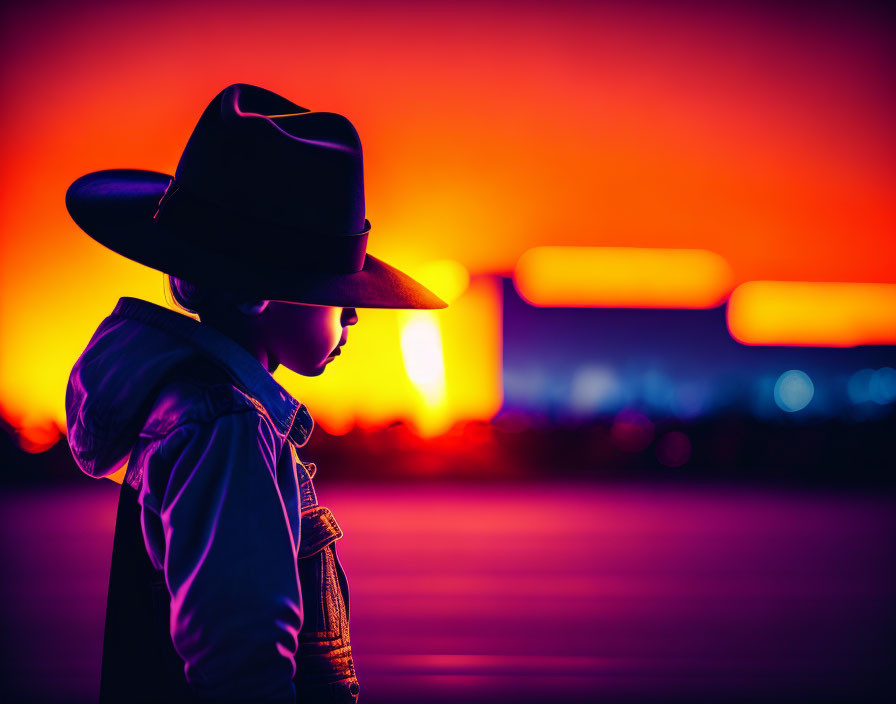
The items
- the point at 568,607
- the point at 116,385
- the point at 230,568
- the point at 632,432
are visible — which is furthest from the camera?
the point at 632,432

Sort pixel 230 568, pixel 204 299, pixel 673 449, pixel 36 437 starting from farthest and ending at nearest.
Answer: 1. pixel 673 449
2. pixel 36 437
3. pixel 204 299
4. pixel 230 568

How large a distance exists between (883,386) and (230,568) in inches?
1389

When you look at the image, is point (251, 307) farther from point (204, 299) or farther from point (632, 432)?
point (632, 432)

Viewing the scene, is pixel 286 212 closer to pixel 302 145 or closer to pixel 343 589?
pixel 302 145

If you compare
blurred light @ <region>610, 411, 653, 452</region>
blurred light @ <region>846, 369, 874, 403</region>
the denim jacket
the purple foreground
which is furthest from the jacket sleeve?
blurred light @ <region>846, 369, 874, 403</region>

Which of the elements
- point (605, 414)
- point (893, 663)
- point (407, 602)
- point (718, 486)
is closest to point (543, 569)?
point (407, 602)

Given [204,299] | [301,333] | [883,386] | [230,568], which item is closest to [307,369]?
[301,333]

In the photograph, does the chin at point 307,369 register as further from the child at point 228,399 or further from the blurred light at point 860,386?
the blurred light at point 860,386

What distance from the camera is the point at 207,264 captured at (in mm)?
1116

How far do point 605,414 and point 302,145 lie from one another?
29044 millimetres

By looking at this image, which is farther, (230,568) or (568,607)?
(568,607)

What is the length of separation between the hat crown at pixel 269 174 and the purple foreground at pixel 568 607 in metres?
3.07

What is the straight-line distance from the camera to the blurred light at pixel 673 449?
79.4 ft

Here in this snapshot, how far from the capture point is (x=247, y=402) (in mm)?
1000
